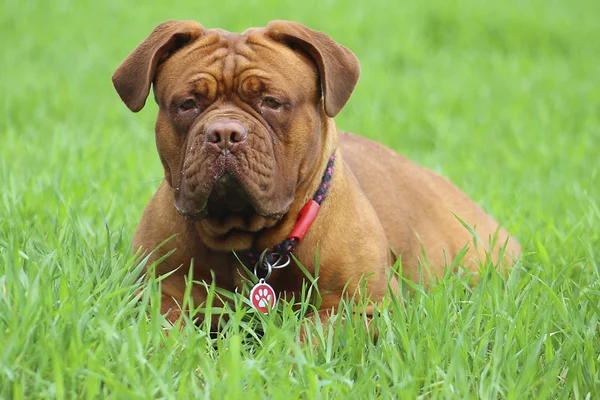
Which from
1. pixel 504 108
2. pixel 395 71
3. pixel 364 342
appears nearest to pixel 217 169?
pixel 364 342

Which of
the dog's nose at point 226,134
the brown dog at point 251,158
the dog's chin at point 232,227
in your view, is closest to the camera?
the dog's nose at point 226,134

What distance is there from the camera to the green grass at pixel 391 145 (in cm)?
308

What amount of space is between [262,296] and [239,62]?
0.97 meters

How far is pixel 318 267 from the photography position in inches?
153

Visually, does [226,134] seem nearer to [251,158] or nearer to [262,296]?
[251,158]

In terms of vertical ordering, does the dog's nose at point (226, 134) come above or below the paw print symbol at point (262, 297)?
above

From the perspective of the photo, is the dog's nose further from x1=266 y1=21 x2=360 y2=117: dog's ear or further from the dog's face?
x1=266 y1=21 x2=360 y2=117: dog's ear

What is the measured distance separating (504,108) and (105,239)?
5695mm

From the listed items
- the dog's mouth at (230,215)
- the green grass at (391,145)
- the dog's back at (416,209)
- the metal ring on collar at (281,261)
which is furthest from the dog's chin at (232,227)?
the dog's back at (416,209)

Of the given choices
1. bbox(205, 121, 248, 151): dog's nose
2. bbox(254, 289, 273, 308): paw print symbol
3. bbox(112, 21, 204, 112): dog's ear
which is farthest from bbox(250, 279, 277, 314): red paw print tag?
bbox(112, 21, 204, 112): dog's ear

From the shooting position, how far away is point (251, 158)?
3629mm

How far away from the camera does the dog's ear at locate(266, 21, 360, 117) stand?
3.89m

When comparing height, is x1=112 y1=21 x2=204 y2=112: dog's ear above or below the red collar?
above

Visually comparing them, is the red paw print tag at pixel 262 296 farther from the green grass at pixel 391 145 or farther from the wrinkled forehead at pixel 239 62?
the wrinkled forehead at pixel 239 62
